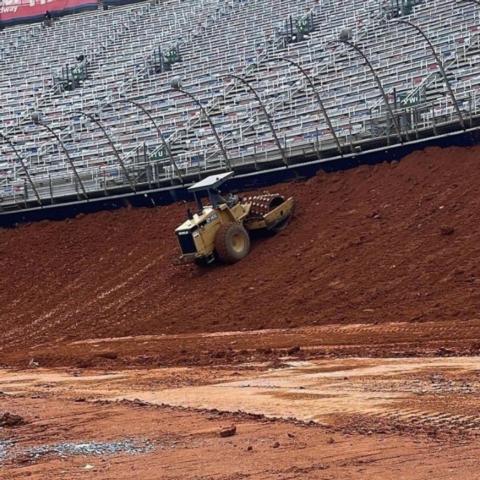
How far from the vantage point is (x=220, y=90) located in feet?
142

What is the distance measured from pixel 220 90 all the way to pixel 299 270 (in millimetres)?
19668

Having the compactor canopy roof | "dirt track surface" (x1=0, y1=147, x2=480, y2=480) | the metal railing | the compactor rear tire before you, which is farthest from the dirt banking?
the compactor canopy roof

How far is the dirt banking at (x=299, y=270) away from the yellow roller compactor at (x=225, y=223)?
1.26 ft

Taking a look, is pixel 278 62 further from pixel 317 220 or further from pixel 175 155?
pixel 317 220

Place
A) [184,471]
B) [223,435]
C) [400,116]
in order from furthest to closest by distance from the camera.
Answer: [400,116] → [223,435] → [184,471]

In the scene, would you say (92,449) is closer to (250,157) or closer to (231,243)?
(231,243)

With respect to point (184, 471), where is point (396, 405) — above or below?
below

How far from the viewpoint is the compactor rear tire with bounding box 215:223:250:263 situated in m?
26.4

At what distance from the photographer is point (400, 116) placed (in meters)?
30.1

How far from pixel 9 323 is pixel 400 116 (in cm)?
1219

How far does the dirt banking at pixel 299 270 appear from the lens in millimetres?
21984

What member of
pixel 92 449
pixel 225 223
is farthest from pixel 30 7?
pixel 92 449

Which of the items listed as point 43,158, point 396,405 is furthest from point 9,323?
point 396,405

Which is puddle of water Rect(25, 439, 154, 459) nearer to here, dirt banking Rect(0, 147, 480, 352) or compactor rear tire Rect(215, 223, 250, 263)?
dirt banking Rect(0, 147, 480, 352)
